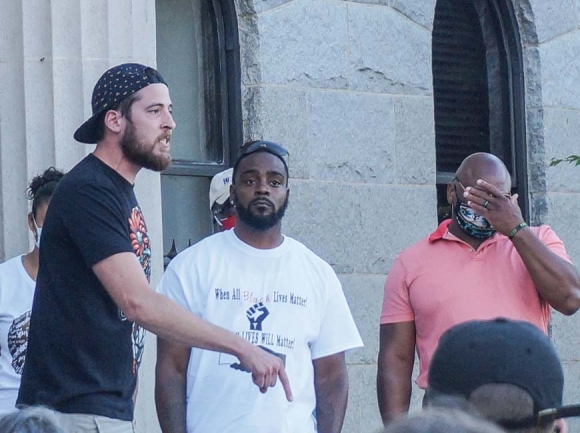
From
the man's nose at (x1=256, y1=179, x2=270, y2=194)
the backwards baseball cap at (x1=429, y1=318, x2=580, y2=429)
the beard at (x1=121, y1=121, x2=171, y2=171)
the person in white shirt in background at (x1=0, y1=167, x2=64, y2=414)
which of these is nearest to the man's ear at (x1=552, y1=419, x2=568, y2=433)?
the backwards baseball cap at (x1=429, y1=318, x2=580, y2=429)

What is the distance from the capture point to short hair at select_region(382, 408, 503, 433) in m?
1.88

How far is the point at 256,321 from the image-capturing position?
191 inches

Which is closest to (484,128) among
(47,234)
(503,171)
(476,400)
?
(503,171)

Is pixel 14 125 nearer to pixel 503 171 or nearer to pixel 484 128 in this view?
pixel 503 171

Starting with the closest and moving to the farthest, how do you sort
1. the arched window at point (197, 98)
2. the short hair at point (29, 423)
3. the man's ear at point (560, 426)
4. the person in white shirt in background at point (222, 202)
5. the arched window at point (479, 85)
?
the man's ear at point (560, 426), the short hair at point (29, 423), the person in white shirt in background at point (222, 202), the arched window at point (197, 98), the arched window at point (479, 85)

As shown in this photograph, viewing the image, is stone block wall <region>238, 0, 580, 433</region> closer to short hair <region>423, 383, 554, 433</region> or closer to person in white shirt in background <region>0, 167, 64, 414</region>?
person in white shirt in background <region>0, 167, 64, 414</region>

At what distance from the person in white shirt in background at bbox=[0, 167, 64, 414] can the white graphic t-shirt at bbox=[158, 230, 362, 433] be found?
2.22 ft

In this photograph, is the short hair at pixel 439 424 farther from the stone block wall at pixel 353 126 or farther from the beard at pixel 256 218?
the stone block wall at pixel 353 126

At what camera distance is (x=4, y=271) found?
5.44m

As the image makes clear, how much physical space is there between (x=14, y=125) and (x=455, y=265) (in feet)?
6.76

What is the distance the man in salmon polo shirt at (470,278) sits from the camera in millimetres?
5062

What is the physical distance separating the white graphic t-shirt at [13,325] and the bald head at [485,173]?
1.79 m

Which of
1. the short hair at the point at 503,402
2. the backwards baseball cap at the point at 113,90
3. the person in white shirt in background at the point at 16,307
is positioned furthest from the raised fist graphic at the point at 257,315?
the short hair at the point at 503,402

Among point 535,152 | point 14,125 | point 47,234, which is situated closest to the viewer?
point 47,234
